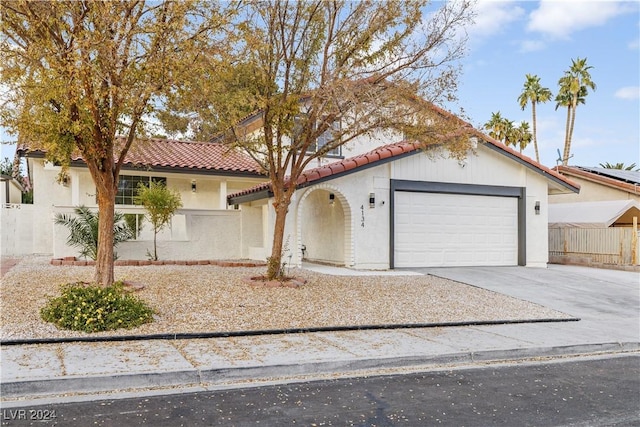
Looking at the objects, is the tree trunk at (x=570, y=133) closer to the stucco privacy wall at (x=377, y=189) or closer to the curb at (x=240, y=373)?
the stucco privacy wall at (x=377, y=189)

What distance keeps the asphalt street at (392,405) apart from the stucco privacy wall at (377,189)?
9.18m

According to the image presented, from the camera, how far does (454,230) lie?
17516 millimetres

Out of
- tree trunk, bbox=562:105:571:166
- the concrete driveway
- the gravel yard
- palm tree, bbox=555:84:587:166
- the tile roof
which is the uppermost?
palm tree, bbox=555:84:587:166

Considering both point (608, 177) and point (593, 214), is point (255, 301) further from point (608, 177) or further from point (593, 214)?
point (608, 177)

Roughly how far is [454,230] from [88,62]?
1254 cm

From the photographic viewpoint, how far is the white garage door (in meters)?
16.8

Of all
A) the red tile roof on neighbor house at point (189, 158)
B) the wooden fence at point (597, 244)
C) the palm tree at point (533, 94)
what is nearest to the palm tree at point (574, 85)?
the palm tree at point (533, 94)

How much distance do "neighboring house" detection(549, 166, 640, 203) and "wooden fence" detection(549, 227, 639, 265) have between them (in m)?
4.03

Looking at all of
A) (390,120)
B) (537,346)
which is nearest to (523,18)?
(390,120)

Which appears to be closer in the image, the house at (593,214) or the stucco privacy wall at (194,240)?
the stucco privacy wall at (194,240)

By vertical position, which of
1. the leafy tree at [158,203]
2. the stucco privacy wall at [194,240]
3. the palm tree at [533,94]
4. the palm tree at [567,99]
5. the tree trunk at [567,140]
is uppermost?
the palm tree at [533,94]

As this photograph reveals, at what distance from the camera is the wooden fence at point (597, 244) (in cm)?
1898

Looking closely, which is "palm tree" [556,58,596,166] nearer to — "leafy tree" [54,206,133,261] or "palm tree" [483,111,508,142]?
"palm tree" [483,111,508,142]

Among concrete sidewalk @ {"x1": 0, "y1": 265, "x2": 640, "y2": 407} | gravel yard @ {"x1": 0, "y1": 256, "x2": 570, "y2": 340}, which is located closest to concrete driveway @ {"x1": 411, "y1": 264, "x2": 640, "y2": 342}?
concrete sidewalk @ {"x1": 0, "y1": 265, "x2": 640, "y2": 407}
